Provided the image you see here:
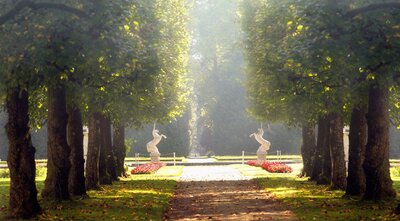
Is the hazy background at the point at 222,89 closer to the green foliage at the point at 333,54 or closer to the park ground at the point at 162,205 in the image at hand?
the park ground at the point at 162,205

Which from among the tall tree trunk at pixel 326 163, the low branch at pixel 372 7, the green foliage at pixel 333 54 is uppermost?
the low branch at pixel 372 7

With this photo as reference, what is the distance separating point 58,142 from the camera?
848 inches

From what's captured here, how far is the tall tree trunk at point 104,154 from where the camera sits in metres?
32.1

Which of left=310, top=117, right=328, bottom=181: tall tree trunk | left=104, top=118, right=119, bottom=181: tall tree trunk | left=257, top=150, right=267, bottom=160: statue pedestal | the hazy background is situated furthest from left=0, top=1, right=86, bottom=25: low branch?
the hazy background

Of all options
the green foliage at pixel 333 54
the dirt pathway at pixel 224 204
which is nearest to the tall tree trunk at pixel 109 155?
the dirt pathway at pixel 224 204

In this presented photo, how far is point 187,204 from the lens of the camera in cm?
2223

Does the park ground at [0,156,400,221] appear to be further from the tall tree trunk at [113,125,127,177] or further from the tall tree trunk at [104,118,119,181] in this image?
the tall tree trunk at [113,125,127,177]

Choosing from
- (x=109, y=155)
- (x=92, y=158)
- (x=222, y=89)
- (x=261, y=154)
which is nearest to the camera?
(x=92, y=158)

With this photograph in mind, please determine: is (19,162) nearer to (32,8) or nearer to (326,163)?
(32,8)

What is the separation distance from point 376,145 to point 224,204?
5.36 metres

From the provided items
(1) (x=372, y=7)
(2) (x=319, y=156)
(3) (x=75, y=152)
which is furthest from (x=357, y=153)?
(2) (x=319, y=156)

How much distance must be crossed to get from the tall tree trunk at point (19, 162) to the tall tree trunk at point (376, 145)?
10.3 metres

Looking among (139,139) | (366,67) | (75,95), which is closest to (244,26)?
(75,95)

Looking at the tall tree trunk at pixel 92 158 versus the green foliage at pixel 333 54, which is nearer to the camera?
the green foliage at pixel 333 54
